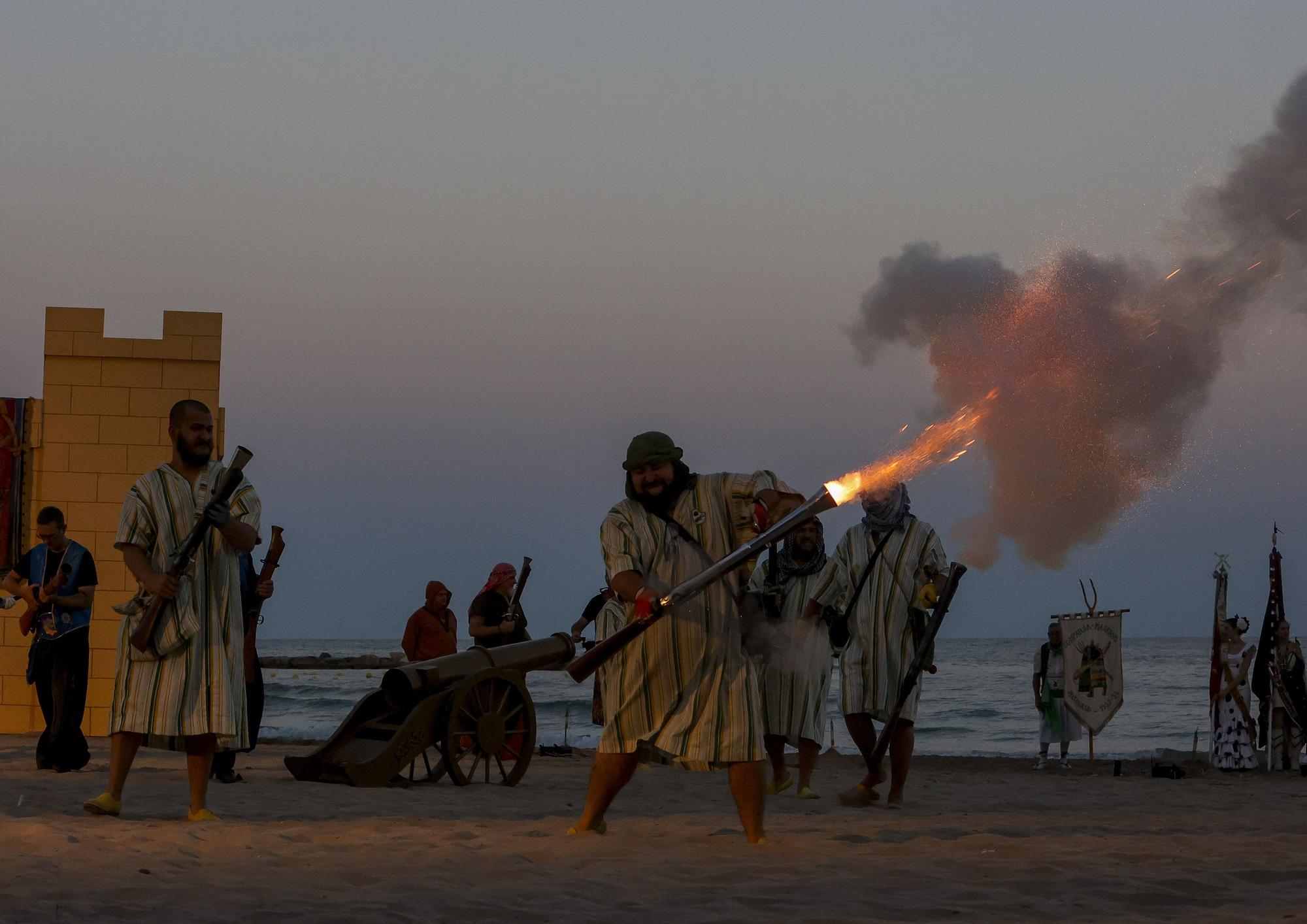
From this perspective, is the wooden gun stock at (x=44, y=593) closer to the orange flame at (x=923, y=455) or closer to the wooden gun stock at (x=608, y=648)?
the wooden gun stock at (x=608, y=648)

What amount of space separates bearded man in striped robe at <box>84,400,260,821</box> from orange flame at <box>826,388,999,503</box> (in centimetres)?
272

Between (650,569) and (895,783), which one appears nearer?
(650,569)

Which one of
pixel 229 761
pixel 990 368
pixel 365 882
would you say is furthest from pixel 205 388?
pixel 365 882

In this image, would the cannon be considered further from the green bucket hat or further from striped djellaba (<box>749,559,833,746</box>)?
the green bucket hat

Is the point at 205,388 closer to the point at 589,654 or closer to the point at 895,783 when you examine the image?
the point at 895,783

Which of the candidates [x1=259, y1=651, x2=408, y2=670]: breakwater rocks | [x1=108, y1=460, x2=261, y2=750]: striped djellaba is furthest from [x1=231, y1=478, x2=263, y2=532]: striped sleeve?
[x1=259, y1=651, x2=408, y2=670]: breakwater rocks

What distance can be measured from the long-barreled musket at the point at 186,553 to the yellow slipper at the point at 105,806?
2.47ft

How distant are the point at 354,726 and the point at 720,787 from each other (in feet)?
7.83

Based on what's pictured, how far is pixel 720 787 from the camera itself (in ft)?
33.6

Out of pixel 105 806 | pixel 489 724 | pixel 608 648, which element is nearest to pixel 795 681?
pixel 489 724

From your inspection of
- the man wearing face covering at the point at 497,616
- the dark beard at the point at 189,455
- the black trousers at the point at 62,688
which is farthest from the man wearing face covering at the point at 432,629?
the dark beard at the point at 189,455

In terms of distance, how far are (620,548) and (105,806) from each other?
279cm

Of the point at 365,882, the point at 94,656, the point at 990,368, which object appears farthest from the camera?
the point at 94,656

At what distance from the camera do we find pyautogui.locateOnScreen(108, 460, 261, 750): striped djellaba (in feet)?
22.7
